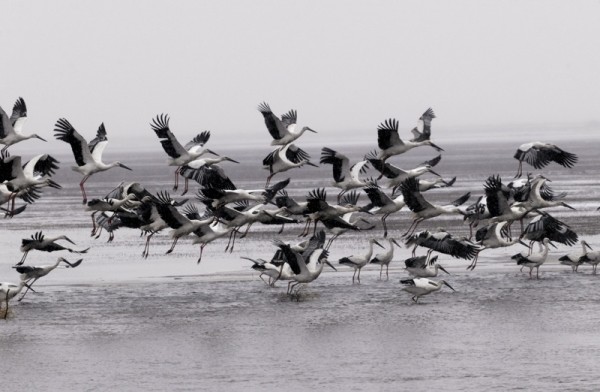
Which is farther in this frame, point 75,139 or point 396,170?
point 396,170

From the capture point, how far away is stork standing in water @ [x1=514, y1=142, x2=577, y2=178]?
2233 cm

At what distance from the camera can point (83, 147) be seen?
858 inches

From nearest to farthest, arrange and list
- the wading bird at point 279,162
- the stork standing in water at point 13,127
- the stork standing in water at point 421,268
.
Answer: the stork standing in water at point 421,268
the stork standing in water at point 13,127
the wading bird at point 279,162

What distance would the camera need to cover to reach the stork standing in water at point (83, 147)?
20859 millimetres

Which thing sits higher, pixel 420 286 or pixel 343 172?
pixel 343 172

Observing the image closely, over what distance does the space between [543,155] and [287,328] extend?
9342mm

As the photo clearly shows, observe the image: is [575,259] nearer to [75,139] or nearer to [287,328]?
[287,328]

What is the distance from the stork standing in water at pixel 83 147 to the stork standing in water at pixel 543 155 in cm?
729

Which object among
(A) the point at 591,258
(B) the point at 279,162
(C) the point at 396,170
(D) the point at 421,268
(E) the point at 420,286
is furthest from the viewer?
(B) the point at 279,162

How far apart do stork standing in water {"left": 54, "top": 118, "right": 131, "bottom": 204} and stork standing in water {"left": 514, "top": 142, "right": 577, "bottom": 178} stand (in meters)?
7.29

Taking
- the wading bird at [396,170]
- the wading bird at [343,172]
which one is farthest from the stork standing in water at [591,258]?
the wading bird at [343,172]

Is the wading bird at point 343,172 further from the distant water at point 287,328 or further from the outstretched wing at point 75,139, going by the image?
the outstretched wing at point 75,139

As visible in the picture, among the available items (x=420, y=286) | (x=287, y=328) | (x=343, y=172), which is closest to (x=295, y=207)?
(x=343, y=172)

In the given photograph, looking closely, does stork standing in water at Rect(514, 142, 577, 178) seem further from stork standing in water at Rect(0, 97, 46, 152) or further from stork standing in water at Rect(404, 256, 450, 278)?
stork standing in water at Rect(0, 97, 46, 152)
